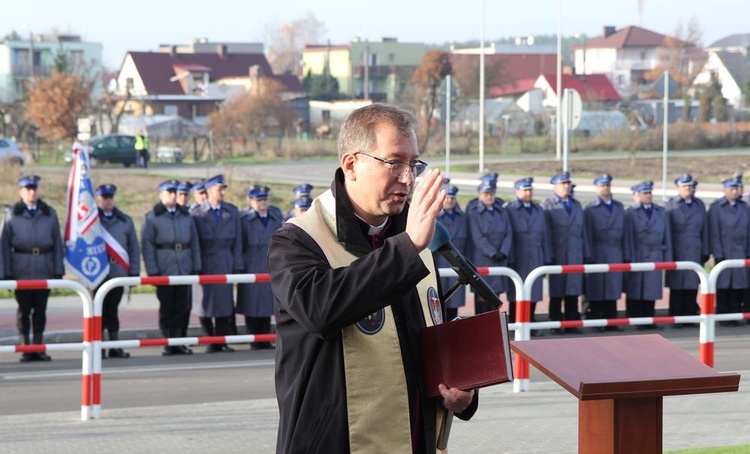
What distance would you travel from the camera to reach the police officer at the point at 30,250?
12562mm

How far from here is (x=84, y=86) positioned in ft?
193

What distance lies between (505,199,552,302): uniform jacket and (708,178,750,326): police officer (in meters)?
2.43

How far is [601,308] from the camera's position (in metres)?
15.3

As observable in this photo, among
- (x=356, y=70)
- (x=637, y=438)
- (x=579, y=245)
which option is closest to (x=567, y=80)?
(x=356, y=70)

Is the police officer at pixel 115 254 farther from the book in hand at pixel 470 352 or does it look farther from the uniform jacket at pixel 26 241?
the book in hand at pixel 470 352

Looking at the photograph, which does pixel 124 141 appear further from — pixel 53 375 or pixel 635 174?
pixel 53 375

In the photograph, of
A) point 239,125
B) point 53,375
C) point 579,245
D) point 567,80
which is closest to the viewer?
point 53,375

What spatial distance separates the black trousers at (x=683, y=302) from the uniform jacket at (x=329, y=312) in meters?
12.5

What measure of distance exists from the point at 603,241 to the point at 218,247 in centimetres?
486

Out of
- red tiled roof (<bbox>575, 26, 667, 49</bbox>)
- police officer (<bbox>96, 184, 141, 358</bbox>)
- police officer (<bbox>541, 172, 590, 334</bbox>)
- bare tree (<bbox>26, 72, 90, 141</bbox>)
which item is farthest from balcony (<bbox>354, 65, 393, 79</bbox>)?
police officer (<bbox>96, 184, 141, 358</bbox>)

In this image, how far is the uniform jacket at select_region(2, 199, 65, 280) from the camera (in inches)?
494

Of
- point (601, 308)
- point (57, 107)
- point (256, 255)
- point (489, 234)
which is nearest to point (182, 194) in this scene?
point (256, 255)

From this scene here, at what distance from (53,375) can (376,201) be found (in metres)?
8.70

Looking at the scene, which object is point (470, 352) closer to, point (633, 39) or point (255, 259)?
Answer: point (255, 259)
